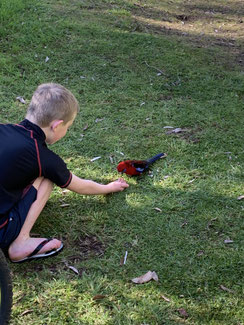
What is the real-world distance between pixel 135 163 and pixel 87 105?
1467 mm

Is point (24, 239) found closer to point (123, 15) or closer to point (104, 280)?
point (104, 280)

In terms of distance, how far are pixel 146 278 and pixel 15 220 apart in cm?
90

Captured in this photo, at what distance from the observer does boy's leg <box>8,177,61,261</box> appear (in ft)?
8.50

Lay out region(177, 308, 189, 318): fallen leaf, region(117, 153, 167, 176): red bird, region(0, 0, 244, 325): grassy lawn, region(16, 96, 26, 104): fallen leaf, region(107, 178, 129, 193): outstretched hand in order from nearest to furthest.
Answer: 1. region(177, 308, 189, 318): fallen leaf
2. region(0, 0, 244, 325): grassy lawn
3. region(107, 178, 129, 193): outstretched hand
4. region(117, 153, 167, 176): red bird
5. region(16, 96, 26, 104): fallen leaf

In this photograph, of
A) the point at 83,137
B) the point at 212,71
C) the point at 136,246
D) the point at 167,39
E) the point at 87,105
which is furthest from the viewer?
the point at 167,39

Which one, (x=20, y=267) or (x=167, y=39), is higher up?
(x=167, y=39)

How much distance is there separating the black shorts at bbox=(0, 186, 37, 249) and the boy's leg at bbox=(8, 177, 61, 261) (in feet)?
0.10

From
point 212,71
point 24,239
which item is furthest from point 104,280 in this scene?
point 212,71

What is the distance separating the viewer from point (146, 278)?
258 cm

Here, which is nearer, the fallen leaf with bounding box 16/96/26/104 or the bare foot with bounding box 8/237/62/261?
the bare foot with bounding box 8/237/62/261

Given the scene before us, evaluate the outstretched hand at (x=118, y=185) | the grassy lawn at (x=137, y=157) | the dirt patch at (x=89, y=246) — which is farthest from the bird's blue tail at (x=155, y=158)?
the dirt patch at (x=89, y=246)

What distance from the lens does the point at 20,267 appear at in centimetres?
263

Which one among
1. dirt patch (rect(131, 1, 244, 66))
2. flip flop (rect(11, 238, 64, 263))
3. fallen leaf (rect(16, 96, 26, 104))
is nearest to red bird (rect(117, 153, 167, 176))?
flip flop (rect(11, 238, 64, 263))

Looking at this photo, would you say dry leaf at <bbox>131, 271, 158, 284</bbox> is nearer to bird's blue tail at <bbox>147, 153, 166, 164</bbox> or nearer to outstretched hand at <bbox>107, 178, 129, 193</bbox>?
outstretched hand at <bbox>107, 178, 129, 193</bbox>
